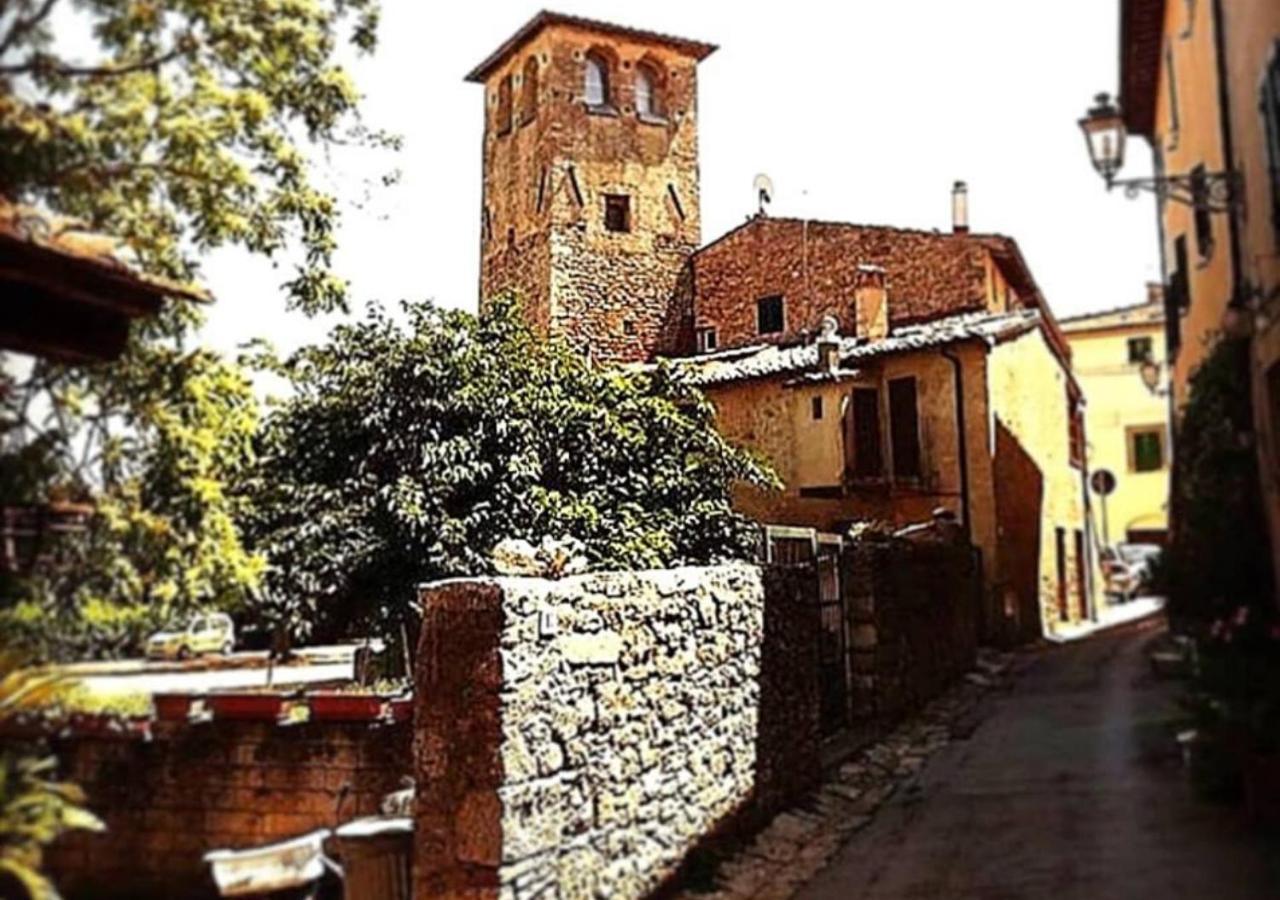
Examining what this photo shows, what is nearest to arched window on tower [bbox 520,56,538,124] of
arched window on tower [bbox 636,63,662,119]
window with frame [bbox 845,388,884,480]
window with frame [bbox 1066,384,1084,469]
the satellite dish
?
arched window on tower [bbox 636,63,662,119]

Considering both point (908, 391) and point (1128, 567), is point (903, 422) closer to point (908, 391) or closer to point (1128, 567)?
point (908, 391)

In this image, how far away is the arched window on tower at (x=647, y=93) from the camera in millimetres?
4531

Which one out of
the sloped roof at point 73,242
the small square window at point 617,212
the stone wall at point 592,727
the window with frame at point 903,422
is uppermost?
the small square window at point 617,212

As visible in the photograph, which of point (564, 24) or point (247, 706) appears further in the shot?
point (564, 24)

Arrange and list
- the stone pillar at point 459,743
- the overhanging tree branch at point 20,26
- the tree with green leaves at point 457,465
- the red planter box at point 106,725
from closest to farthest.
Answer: the overhanging tree branch at point 20,26 < the red planter box at point 106,725 < the tree with green leaves at point 457,465 < the stone pillar at point 459,743

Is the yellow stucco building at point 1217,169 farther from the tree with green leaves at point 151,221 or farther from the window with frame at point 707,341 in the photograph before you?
the tree with green leaves at point 151,221

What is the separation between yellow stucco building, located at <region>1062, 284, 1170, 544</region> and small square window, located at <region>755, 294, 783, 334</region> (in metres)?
1.52

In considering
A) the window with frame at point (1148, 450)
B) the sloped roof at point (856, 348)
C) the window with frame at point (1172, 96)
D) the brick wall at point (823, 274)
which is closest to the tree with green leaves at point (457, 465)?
the sloped roof at point (856, 348)

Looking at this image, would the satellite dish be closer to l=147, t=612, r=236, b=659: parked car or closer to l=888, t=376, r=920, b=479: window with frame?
l=888, t=376, r=920, b=479: window with frame

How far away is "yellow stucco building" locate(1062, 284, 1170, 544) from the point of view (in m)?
5.04

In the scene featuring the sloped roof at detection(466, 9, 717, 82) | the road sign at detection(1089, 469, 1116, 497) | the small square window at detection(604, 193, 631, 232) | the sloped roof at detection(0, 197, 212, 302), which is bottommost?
the road sign at detection(1089, 469, 1116, 497)

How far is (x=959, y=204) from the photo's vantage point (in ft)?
18.7

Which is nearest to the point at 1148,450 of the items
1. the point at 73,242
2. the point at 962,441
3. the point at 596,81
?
the point at 962,441

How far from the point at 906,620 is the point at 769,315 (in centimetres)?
317
